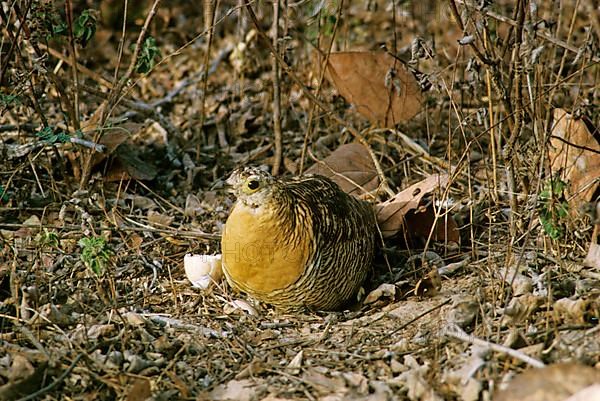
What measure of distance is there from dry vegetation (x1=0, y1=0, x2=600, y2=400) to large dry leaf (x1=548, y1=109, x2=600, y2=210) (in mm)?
11

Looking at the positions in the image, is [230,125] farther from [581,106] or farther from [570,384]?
[570,384]

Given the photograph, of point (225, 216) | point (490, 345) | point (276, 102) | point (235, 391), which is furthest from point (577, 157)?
point (235, 391)

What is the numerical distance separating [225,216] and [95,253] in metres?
1.33

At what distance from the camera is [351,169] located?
4.84 metres

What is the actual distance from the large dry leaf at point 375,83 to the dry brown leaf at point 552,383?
2.36 meters

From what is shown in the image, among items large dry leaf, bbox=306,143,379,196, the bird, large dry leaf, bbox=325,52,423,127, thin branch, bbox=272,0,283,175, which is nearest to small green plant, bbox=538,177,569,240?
the bird

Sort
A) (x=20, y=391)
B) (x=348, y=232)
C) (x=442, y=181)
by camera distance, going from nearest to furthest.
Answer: (x=20, y=391) → (x=348, y=232) → (x=442, y=181)

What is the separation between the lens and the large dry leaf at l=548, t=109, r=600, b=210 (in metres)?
4.04

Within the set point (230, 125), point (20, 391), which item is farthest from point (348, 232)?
point (230, 125)

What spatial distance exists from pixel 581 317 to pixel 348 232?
44.7 inches

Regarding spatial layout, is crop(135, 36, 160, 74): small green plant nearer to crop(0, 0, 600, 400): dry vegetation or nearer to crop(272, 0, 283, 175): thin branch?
crop(0, 0, 600, 400): dry vegetation

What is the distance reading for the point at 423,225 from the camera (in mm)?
4422

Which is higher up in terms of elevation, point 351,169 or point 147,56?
point 147,56

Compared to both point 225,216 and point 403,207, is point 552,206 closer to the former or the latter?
point 403,207
